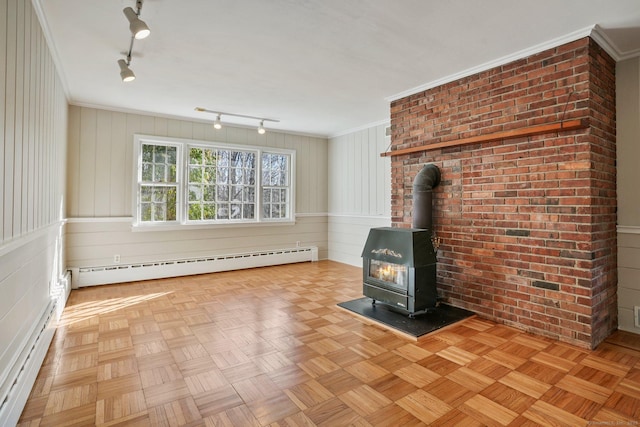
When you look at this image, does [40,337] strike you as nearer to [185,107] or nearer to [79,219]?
[79,219]

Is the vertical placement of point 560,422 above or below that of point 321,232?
below

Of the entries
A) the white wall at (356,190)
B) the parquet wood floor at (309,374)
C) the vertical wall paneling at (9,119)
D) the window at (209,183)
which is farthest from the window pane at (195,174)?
the vertical wall paneling at (9,119)

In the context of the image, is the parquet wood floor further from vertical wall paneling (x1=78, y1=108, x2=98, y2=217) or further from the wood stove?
vertical wall paneling (x1=78, y1=108, x2=98, y2=217)

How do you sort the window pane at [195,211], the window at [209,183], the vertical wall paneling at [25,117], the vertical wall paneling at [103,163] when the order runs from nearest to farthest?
A: the vertical wall paneling at [25,117] → the vertical wall paneling at [103,163] → the window at [209,183] → the window pane at [195,211]

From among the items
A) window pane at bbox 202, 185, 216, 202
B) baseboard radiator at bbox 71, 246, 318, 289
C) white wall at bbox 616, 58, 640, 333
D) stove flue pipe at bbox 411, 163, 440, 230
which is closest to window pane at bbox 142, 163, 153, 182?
window pane at bbox 202, 185, 216, 202

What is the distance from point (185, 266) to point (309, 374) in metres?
3.61

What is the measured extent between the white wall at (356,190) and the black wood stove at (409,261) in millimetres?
1711

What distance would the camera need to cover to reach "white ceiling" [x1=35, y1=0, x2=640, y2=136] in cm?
232

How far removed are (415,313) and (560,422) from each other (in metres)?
1.49

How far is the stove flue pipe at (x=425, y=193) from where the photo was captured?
3.59 m

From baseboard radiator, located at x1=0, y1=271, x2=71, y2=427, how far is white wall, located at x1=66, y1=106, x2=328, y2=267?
1716 mm

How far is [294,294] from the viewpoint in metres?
4.18

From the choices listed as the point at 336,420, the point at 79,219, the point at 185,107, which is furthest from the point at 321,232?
the point at 336,420

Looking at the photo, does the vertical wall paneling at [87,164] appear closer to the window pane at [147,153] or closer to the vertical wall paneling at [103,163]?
the vertical wall paneling at [103,163]
